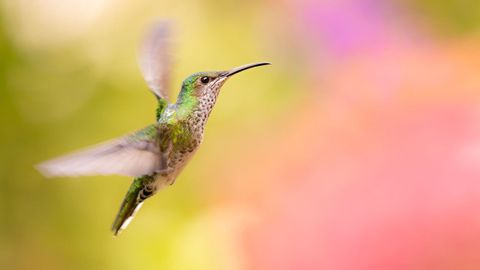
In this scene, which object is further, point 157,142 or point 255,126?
point 255,126

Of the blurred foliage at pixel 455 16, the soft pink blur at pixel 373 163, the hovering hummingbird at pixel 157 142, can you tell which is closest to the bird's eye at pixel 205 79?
the hovering hummingbird at pixel 157 142

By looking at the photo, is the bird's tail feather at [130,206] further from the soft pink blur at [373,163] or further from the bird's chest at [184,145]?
the soft pink blur at [373,163]

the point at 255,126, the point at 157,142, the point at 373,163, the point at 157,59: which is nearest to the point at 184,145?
the point at 157,142

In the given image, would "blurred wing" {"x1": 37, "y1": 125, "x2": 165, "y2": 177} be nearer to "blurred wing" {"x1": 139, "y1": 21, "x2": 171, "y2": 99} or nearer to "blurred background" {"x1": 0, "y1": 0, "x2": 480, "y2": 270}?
"blurred wing" {"x1": 139, "y1": 21, "x2": 171, "y2": 99}

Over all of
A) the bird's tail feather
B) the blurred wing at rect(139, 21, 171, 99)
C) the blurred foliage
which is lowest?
the blurred foliage

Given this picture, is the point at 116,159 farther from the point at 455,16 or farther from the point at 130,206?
the point at 455,16

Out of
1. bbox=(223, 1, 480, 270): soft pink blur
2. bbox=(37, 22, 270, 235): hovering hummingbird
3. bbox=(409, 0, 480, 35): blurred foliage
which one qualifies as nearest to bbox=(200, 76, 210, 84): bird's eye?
bbox=(37, 22, 270, 235): hovering hummingbird
